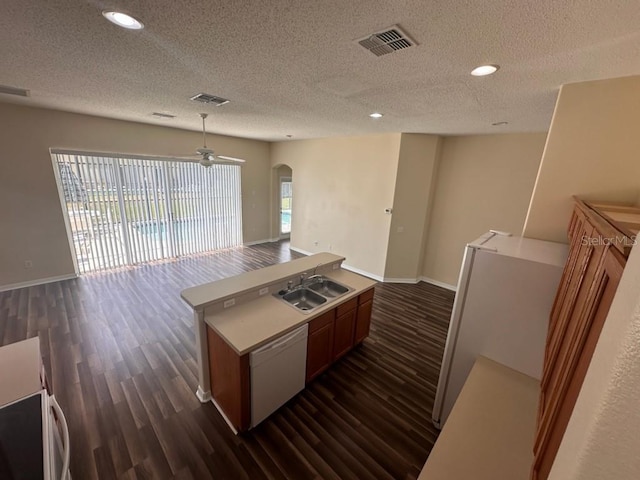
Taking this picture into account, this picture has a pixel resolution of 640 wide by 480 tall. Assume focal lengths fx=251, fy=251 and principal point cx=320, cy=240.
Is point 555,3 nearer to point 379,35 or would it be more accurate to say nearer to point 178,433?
point 379,35

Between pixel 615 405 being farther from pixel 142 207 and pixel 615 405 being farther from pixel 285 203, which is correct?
pixel 285 203

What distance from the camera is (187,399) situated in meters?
2.37

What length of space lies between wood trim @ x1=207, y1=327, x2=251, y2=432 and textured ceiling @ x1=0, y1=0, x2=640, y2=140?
216 centimetres

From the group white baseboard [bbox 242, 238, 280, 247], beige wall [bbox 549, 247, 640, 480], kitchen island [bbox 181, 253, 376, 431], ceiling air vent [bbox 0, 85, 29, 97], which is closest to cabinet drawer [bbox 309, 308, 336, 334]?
kitchen island [bbox 181, 253, 376, 431]

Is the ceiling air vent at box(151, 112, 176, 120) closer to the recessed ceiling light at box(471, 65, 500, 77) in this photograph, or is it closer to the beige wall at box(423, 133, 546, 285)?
the recessed ceiling light at box(471, 65, 500, 77)

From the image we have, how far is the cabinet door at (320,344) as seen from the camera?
8.00 ft

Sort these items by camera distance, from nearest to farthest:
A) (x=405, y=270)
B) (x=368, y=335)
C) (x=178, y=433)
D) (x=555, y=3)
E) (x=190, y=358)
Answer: (x=555, y=3) < (x=178, y=433) < (x=190, y=358) < (x=368, y=335) < (x=405, y=270)

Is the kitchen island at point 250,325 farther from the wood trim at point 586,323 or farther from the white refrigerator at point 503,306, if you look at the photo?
the wood trim at point 586,323

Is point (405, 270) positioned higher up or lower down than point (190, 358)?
higher up

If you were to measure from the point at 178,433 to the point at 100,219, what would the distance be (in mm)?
4592

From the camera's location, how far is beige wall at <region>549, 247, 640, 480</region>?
0.33 metres

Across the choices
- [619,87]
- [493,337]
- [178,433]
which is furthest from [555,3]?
[178,433]

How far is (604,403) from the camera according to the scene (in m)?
0.37

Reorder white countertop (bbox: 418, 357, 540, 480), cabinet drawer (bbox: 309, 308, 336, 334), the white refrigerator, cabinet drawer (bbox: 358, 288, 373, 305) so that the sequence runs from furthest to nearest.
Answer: cabinet drawer (bbox: 358, 288, 373, 305)
cabinet drawer (bbox: 309, 308, 336, 334)
the white refrigerator
white countertop (bbox: 418, 357, 540, 480)
